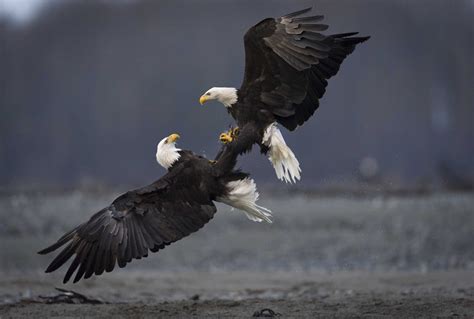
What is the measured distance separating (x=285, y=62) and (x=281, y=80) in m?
0.14

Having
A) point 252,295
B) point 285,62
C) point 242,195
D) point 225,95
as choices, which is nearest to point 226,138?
→ point 225,95

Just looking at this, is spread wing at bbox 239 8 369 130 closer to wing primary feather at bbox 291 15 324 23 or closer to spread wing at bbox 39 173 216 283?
wing primary feather at bbox 291 15 324 23

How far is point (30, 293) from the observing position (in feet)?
29.3

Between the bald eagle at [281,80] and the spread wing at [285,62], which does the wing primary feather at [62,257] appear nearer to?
the bald eagle at [281,80]

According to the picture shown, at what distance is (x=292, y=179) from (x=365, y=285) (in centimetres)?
259

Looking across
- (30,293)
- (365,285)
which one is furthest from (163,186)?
(365,285)

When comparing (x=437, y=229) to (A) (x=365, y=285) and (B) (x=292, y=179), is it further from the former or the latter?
(B) (x=292, y=179)

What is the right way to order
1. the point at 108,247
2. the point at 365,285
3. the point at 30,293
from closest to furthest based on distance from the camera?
the point at 108,247
the point at 30,293
the point at 365,285

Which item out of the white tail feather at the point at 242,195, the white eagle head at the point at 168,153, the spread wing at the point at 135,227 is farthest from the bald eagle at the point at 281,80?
the spread wing at the point at 135,227

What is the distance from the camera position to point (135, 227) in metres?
6.75

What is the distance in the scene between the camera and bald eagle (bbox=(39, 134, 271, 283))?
261 inches

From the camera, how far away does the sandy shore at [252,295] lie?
24.0 ft

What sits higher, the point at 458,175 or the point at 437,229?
the point at 458,175

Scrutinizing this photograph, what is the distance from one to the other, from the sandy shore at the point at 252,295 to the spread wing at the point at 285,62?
1.38 metres
